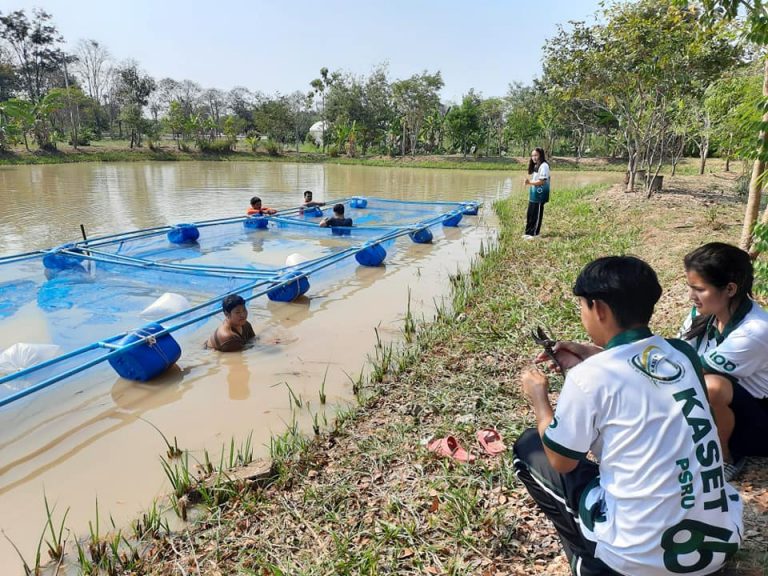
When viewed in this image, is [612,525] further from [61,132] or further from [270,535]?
[61,132]

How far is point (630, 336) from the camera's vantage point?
169 cm

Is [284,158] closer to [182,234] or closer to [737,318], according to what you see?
[182,234]

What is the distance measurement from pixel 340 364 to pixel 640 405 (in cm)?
394

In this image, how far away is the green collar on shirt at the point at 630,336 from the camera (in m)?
1.69

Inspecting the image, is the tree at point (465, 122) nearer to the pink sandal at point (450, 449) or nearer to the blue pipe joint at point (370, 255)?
the blue pipe joint at point (370, 255)

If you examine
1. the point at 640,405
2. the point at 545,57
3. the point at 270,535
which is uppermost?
the point at 545,57

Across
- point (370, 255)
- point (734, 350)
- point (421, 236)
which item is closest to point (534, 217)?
point (421, 236)

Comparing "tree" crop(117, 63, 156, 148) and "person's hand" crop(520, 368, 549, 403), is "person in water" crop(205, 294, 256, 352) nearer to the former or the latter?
"person's hand" crop(520, 368, 549, 403)

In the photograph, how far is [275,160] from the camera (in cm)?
4584

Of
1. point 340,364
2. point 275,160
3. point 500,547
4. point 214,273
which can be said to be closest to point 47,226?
point 214,273

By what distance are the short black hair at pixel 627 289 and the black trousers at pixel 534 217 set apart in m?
8.53

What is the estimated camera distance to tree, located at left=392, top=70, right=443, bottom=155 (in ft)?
150

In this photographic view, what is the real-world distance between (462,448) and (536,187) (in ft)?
24.3

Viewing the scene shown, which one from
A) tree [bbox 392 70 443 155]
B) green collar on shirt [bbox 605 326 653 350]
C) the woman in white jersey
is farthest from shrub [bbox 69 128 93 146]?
green collar on shirt [bbox 605 326 653 350]
